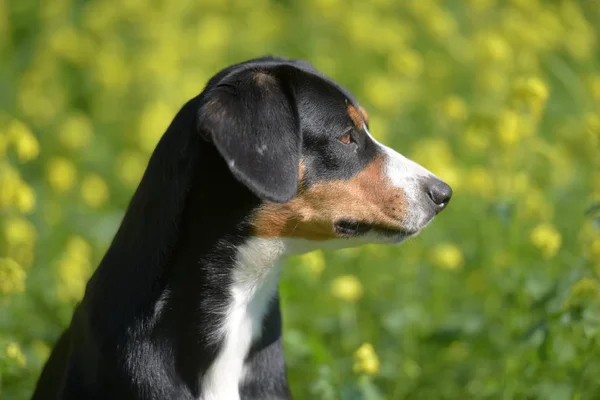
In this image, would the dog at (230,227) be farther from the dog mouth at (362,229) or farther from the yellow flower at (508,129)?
the yellow flower at (508,129)

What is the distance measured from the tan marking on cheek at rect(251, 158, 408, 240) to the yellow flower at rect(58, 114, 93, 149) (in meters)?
3.91

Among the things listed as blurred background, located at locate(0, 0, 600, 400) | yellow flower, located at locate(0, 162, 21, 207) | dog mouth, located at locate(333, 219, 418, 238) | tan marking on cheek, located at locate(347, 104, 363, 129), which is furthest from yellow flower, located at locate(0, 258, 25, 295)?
tan marking on cheek, located at locate(347, 104, 363, 129)

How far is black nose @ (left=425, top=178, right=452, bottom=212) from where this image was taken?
335 cm

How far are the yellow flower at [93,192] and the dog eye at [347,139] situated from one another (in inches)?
127

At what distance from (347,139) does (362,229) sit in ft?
1.11

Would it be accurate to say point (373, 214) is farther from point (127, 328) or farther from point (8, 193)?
point (8, 193)

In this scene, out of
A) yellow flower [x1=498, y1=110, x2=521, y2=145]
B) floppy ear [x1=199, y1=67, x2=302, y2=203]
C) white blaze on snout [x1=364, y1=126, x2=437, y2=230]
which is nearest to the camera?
floppy ear [x1=199, y1=67, x2=302, y2=203]

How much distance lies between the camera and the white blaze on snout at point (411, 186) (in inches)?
130

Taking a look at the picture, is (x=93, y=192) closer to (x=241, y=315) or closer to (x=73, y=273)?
(x=73, y=273)

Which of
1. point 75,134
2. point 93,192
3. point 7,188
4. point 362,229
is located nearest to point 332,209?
point 362,229

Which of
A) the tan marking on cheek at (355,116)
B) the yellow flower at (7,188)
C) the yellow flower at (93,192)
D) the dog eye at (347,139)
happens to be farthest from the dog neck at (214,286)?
the yellow flower at (93,192)

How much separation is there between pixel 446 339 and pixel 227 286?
1368mm

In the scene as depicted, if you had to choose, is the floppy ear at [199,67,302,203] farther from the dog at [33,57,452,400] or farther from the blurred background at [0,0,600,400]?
the blurred background at [0,0,600,400]

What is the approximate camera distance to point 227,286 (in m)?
3.29
